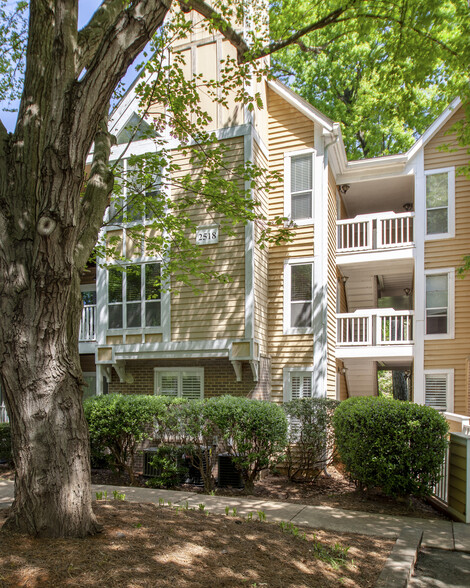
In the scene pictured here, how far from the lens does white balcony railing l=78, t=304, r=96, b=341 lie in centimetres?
1577

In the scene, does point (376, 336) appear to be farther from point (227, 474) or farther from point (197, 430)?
point (197, 430)

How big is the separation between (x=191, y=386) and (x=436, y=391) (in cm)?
686

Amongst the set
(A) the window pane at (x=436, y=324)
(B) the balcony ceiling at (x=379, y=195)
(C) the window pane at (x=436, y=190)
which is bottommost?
(A) the window pane at (x=436, y=324)

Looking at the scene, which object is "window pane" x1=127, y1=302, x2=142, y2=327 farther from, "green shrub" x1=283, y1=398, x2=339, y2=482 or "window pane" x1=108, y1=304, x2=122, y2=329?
"green shrub" x1=283, y1=398, x2=339, y2=482

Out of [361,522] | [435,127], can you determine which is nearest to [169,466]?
[361,522]

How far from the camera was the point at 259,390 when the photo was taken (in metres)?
12.3

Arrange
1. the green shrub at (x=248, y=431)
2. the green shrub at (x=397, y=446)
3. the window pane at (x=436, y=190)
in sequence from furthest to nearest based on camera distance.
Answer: the window pane at (x=436, y=190) < the green shrub at (x=248, y=431) < the green shrub at (x=397, y=446)

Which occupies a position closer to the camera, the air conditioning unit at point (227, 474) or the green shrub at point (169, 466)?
the green shrub at point (169, 466)

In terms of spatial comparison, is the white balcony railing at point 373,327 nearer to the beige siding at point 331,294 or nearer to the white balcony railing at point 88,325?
the beige siding at point 331,294

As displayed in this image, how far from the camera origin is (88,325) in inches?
627

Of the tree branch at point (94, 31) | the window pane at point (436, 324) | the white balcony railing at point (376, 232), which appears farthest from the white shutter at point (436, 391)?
the tree branch at point (94, 31)

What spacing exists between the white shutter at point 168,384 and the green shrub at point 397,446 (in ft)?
21.0

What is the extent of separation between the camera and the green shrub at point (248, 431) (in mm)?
8578

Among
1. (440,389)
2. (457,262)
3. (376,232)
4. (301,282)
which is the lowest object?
(440,389)
